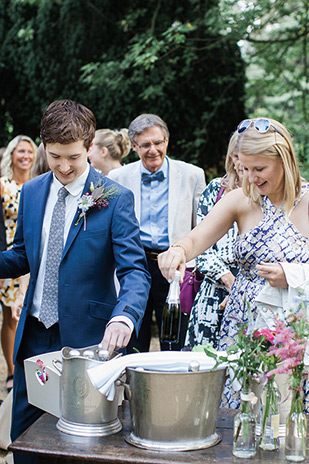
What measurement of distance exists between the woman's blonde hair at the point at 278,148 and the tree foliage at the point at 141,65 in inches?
228

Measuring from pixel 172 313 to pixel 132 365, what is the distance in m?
0.30

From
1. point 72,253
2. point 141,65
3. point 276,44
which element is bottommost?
point 72,253

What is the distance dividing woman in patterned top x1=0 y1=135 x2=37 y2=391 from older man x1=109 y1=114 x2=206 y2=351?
3.95 feet

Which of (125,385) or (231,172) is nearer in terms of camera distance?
(125,385)

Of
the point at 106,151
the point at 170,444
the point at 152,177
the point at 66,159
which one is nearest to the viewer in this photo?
the point at 170,444

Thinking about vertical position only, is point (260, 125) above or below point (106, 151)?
below

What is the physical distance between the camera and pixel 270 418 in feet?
7.05

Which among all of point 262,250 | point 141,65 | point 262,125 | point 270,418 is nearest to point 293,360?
point 270,418

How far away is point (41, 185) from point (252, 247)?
1007 millimetres

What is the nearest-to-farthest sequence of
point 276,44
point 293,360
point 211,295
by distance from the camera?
point 293,360 < point 211,295 < point 276,44

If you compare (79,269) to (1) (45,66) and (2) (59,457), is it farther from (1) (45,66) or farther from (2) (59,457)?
(1) (45,66)

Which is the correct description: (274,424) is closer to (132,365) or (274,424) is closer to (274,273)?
(132,365)

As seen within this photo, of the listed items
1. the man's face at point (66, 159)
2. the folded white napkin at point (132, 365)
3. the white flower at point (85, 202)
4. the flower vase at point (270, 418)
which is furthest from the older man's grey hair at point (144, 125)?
the flower vase at point (270, 418)

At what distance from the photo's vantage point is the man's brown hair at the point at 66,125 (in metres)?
2.76
